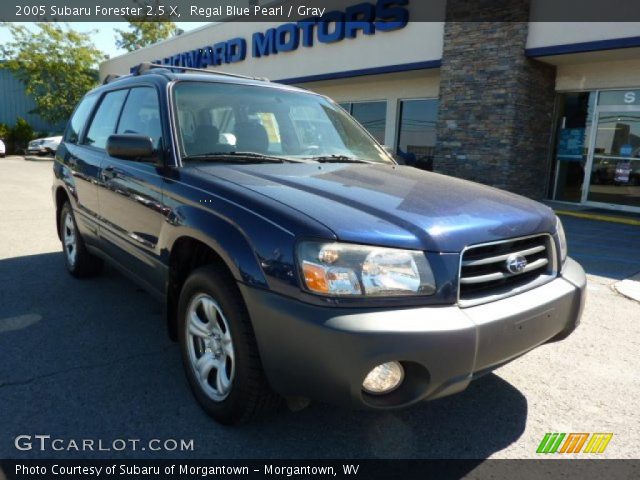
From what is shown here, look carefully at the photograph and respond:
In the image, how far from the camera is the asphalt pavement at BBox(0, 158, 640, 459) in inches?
91.7

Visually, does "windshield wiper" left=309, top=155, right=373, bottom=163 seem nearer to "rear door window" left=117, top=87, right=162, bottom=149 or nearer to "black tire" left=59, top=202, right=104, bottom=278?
"rear door window" left=117, top=87, right=162, bottom=149

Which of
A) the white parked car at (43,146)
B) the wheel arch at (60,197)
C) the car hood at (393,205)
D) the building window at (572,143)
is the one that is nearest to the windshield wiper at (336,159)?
the car hood at (393,205)

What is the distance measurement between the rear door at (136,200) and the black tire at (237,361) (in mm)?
646

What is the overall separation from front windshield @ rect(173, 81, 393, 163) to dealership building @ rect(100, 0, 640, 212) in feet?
18.2

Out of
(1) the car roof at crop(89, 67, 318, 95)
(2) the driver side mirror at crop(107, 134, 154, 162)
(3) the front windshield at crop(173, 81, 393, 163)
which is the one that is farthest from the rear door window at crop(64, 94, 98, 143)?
(2) the driver side mirror at crop(107, 134, 154, 162)

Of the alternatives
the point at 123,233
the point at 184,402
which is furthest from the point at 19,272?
the point at 184,402

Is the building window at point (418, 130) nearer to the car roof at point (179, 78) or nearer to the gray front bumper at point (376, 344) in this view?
the car roof at point (179, 78)

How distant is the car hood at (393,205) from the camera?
2.03 metres

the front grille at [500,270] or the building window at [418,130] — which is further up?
the building window at [418,130]

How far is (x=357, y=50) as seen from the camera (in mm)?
13484

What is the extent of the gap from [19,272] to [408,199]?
4.25 meters

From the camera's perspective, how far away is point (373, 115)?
591 inches

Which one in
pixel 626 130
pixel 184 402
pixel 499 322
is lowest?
pixel 184 402

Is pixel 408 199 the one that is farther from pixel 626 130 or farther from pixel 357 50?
pixel 357 50
